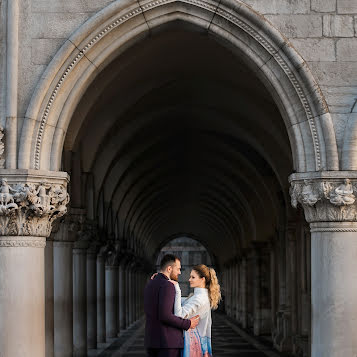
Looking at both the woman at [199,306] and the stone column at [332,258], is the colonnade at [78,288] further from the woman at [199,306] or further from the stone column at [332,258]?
the woman at [199,306]

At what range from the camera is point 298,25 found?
12.7 m

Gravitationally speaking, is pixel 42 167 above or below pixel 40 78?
below

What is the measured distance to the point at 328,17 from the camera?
41.9 feet

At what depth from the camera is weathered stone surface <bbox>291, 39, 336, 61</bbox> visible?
12.6 meters

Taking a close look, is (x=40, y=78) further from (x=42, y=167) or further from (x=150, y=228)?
(x=150, y=228)

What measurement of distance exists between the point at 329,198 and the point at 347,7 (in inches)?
105

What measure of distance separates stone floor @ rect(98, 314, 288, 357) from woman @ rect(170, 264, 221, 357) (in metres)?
13.2

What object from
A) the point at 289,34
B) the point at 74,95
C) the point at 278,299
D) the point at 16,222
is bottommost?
the point at 278,299

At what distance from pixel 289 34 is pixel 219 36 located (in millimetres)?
995

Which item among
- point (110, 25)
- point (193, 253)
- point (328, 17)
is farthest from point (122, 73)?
point (193, 253)

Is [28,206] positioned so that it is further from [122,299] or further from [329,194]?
[122,299]

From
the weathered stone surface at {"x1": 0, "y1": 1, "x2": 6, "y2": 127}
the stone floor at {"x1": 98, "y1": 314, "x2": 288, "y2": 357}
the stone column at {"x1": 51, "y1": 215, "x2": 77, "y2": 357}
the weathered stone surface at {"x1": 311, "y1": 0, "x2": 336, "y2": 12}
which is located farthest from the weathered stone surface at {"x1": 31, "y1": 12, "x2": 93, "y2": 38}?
the stone floor at {"x1": 98, "y1": 314, "x2": 288, "y2": 357}

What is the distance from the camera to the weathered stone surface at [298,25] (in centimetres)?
1270

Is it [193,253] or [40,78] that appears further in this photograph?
[193,253]
